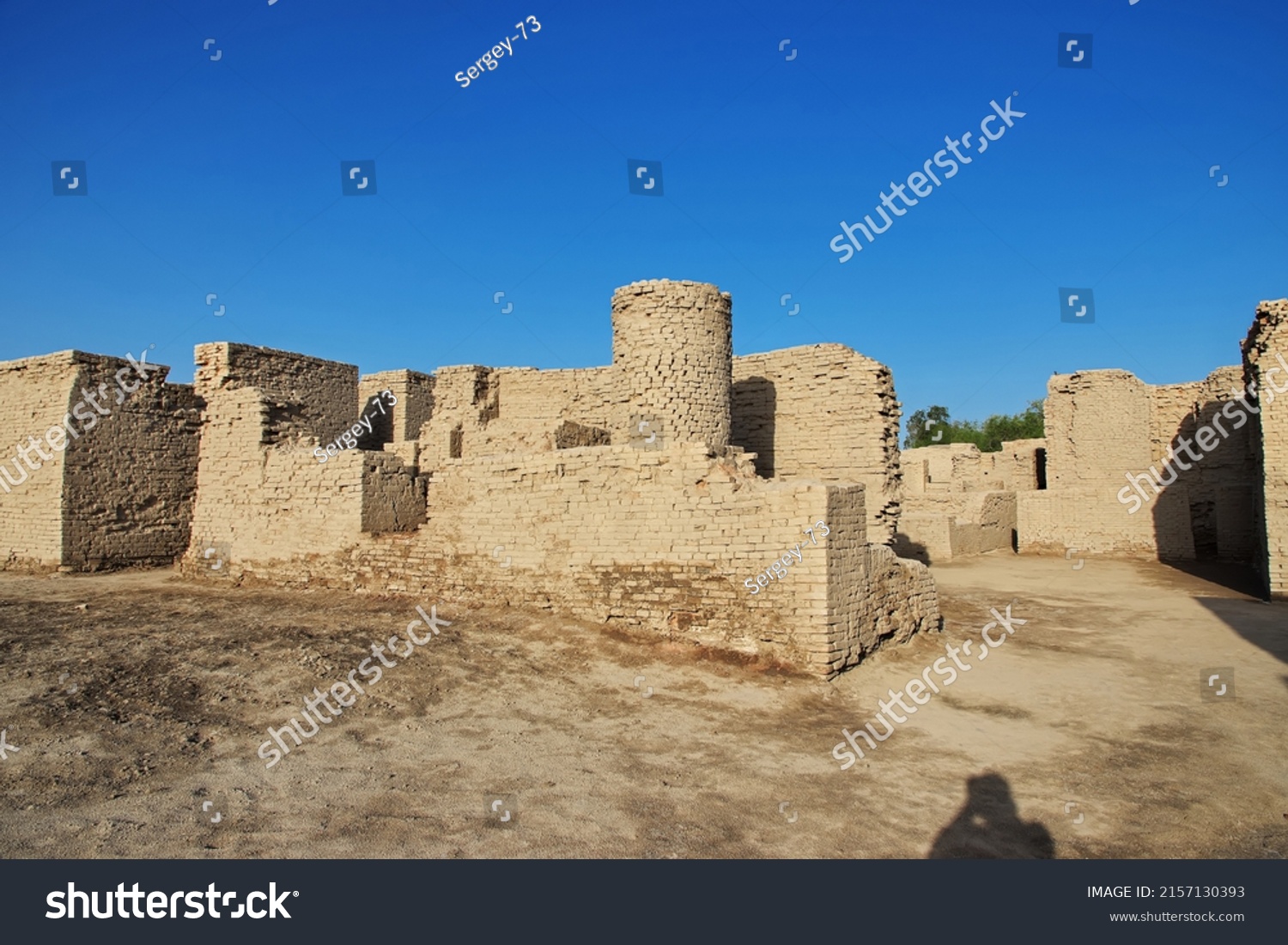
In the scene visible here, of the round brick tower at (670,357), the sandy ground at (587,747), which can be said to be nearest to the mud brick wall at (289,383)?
the sandy ground at (587,747)

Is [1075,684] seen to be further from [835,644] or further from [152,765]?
[152,765]

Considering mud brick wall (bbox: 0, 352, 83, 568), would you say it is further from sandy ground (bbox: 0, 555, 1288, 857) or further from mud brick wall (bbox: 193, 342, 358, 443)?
sandy ground (bbox: 0, 555, 1288, 857)

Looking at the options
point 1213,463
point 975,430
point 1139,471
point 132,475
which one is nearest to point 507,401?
point 132,475

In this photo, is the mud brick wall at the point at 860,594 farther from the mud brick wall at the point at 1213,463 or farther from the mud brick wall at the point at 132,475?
the mud brick wall at the point at 1213,463

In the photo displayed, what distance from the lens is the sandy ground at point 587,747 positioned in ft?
A: 14.5

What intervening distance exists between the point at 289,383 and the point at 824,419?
→ 1079 centimetres

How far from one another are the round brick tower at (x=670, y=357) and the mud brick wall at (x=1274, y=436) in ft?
31.8

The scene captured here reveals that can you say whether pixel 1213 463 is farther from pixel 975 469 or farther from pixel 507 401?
pixel 507 401

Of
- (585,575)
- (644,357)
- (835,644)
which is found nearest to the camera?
(835,644)

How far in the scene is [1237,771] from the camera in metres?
5.67

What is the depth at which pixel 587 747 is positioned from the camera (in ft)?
19.4
